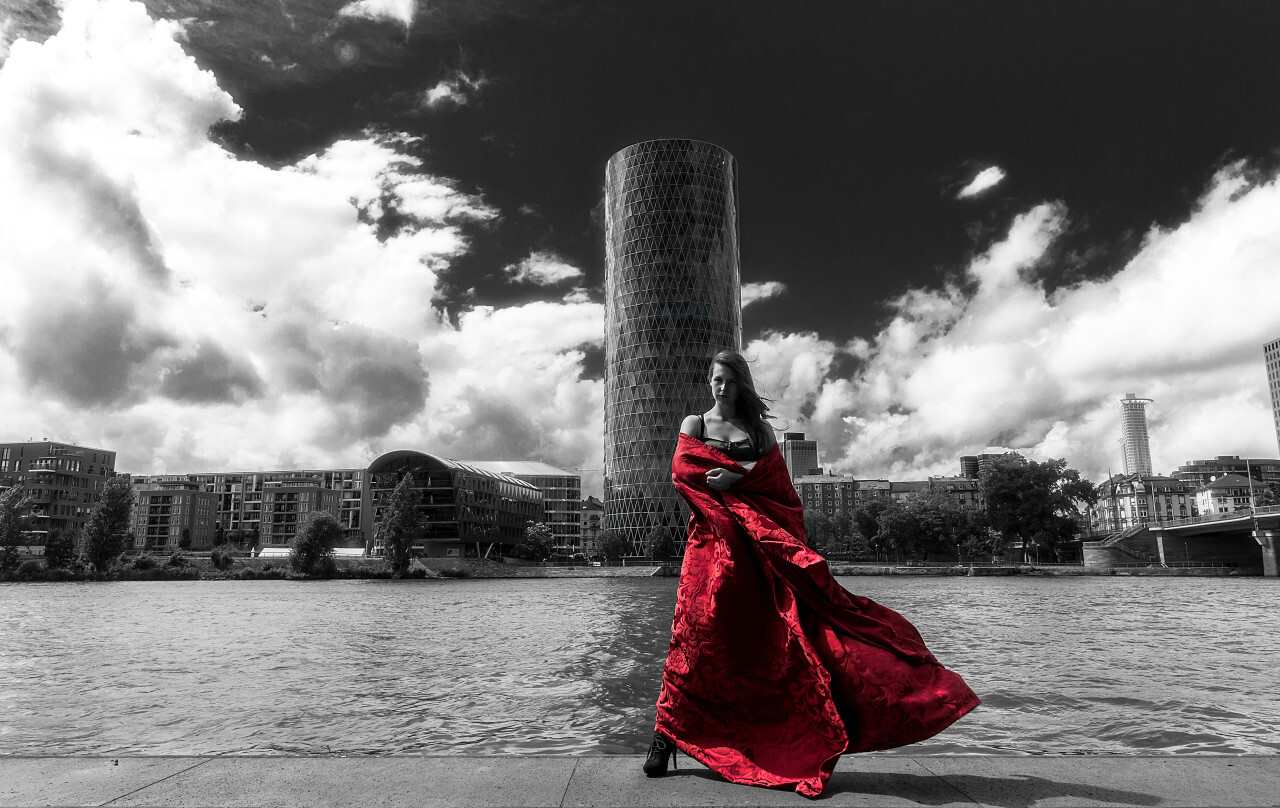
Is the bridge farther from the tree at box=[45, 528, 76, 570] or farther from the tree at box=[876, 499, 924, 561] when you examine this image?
the tree at box=[45, 528, 76, 570]

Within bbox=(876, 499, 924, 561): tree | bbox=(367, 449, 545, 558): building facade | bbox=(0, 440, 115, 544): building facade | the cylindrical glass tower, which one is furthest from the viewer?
the cylindrical glass tower

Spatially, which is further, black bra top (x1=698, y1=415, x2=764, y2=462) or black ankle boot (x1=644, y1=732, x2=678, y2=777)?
black bra top (x1=698, y1=415, x2=764, y2=462)

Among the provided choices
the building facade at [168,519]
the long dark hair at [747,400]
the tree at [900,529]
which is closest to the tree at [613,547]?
the tree at [900,529]

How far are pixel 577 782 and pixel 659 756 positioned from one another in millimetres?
490

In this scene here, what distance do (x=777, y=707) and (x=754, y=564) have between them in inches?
29.2

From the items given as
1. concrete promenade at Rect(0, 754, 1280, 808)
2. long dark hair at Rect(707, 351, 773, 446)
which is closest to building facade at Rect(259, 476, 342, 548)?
concrete promenade at Rect(0, 754, 1280, 808)

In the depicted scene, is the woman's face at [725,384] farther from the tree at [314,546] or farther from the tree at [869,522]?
the tree at [869,522]

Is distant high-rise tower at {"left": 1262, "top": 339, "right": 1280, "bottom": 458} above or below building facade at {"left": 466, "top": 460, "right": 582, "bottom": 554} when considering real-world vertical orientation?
above

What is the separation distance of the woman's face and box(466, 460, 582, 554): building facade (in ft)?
538

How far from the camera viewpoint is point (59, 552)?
8212 cm

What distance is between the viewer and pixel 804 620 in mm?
4570

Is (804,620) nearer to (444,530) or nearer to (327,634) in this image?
(327,634)

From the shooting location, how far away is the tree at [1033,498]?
93.6 metres

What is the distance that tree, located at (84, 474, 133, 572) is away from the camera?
82812 mm
